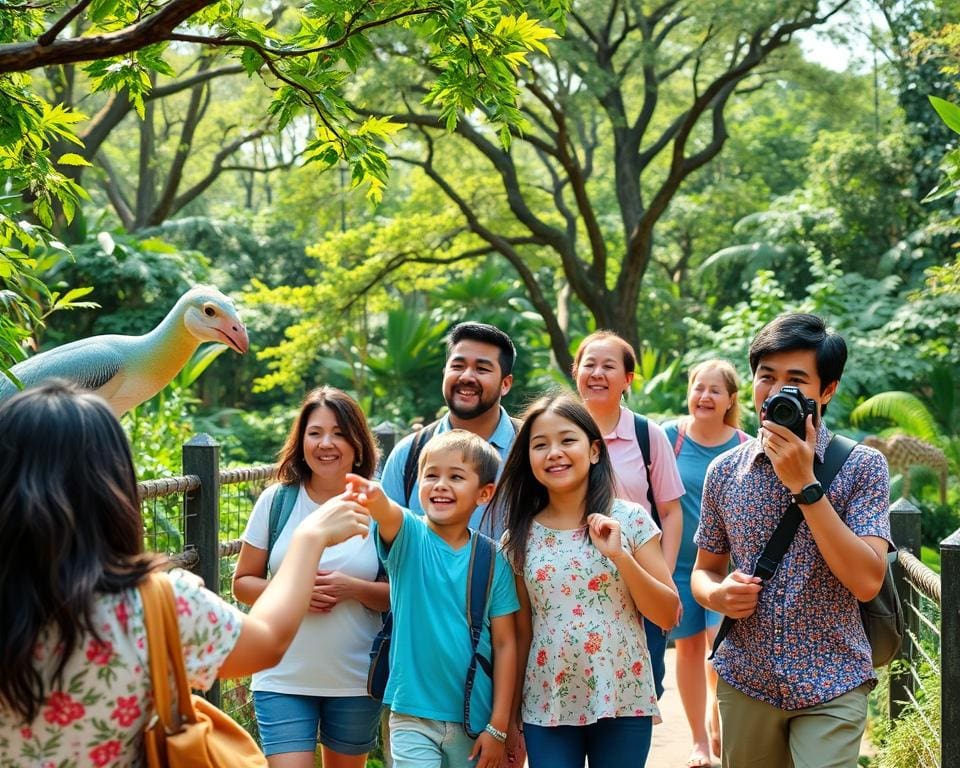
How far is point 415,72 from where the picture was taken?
14922 mm

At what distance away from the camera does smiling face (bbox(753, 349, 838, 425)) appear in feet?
10.6

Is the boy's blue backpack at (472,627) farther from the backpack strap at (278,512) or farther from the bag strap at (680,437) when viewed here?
the bag strap at (680,437)

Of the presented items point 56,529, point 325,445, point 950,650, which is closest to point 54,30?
point 56,529

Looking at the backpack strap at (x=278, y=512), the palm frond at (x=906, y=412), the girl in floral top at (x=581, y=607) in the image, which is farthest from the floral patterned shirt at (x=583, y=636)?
the palm frond at (x=906, y=412)

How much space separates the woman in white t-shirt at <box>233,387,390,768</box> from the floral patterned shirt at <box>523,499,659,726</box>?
0.68 meters

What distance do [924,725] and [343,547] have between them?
254 centimetres

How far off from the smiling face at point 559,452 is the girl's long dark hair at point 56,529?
5.61ft

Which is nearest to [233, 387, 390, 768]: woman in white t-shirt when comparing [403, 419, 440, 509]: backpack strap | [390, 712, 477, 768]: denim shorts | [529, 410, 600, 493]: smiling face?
[403, 419, 440, 509]: backpack strap

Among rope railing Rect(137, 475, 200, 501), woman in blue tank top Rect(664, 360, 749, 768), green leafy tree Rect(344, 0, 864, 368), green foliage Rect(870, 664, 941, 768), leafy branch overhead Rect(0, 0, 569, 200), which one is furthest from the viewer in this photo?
green leafy tree Rect(344, 0, 864, 368)

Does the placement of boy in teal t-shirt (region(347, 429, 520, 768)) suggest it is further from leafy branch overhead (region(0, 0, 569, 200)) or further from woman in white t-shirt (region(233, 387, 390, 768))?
leafy branch overhead (region(0, 0, 569, 200))

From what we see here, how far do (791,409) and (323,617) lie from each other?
1760 mm

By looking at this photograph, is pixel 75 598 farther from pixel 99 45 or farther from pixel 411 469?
pixel 411 469

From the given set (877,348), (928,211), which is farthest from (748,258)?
(877,348)

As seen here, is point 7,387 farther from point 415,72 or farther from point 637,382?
point 637,382
